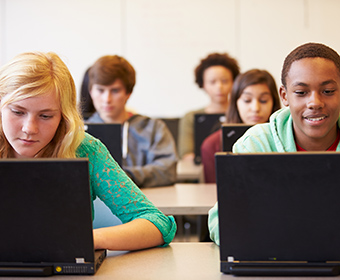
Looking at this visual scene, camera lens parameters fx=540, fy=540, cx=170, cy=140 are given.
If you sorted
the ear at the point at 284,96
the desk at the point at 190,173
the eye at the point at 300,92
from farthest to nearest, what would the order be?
the desk at the point at 190,173 < the ear at the point at 284,96 < the eye at the point at 300,92

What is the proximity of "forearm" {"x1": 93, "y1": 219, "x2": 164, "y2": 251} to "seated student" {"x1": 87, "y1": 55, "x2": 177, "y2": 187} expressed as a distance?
4.42 ft

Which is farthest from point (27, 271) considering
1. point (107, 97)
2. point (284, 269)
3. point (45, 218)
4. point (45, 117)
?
point (107, 97)

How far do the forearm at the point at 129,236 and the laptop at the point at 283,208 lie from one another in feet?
1.03

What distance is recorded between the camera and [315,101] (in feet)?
4.61

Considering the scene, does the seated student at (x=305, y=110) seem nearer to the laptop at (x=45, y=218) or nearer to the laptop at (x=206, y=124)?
the laptop at (x=45, y=218)

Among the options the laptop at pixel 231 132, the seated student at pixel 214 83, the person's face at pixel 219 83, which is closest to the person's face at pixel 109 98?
the laptop at pixel 231 132

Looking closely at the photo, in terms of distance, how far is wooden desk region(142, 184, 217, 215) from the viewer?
2.21 metres

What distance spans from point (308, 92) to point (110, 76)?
167cm

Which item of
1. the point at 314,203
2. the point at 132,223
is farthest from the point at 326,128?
the point at 132,223

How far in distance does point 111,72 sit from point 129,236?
170 cm

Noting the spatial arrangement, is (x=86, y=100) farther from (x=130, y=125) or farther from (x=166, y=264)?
(x=166, y=264)

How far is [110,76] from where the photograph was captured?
9.60 ft

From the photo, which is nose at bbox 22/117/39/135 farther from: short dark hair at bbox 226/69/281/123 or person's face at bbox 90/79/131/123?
short dark hair at bbox 226/69/281/123

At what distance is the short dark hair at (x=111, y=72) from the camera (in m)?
2.93
